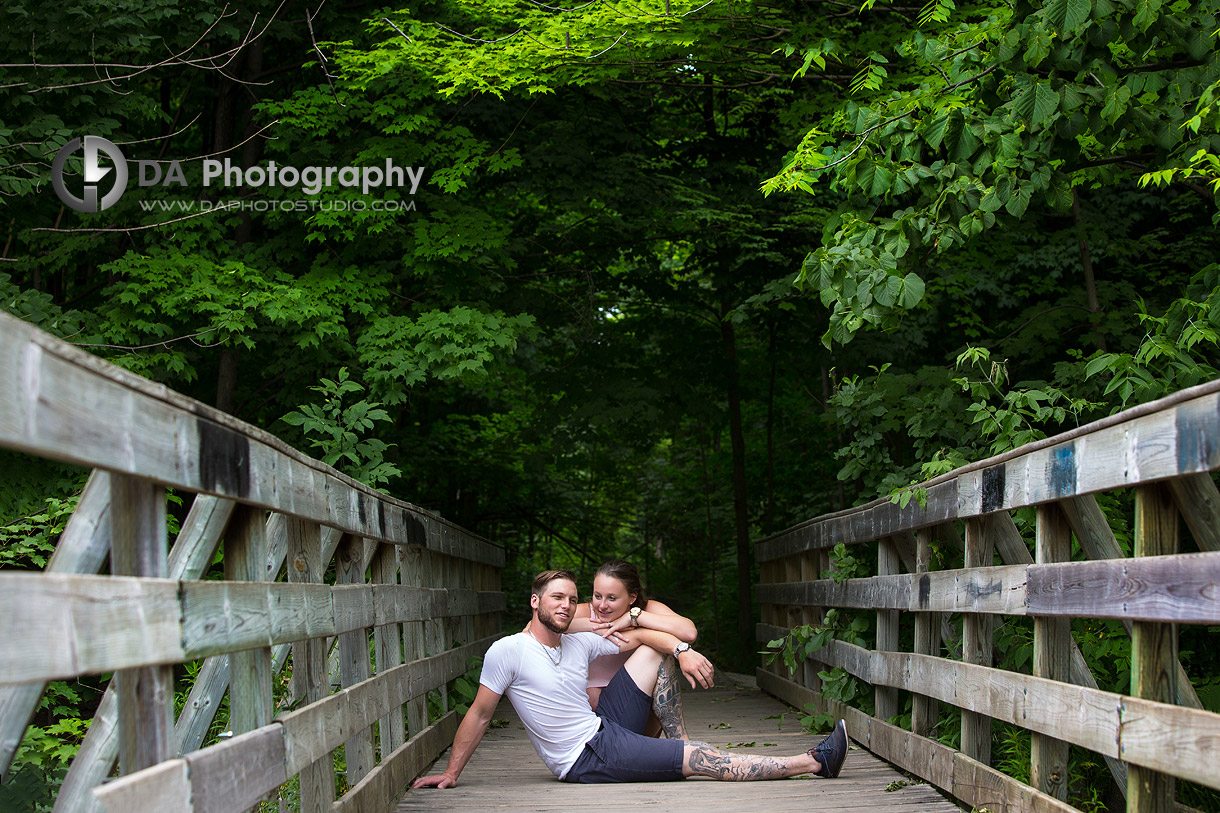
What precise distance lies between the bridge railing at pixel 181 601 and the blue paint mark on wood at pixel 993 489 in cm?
225

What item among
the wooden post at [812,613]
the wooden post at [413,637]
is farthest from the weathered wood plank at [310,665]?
the wooden post at [812,613]

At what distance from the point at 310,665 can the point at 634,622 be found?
2.21m

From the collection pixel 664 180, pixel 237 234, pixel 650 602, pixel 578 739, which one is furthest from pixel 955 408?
pixel 237 234

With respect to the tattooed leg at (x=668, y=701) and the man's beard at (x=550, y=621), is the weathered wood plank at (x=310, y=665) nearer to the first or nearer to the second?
the man's beard at (x=550, y=621)

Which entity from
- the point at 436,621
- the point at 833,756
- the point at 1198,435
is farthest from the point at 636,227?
the point at 1198,435

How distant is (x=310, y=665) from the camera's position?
317 cm

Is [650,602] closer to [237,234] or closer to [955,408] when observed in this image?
[955,408]

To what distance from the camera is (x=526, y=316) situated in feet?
28.8

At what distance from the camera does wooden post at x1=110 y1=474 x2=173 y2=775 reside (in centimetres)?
186

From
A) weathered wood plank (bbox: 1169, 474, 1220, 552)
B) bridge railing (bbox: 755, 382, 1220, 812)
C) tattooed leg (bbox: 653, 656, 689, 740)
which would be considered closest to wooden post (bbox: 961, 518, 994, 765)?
bridge railing (bbox: 755, 382, 1220, 812)

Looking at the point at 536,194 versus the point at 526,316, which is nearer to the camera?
the point at 526,316

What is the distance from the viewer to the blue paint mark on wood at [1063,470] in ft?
9.69

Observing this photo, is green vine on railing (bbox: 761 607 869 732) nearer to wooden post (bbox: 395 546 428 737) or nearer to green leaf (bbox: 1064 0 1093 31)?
wooden post (bbox: 395 546 428 737)

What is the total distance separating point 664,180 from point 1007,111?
18.0ft
